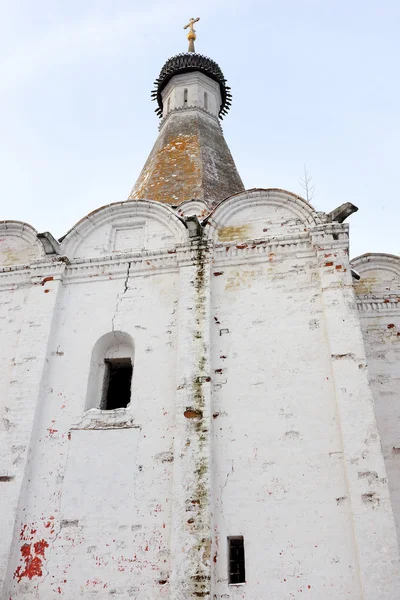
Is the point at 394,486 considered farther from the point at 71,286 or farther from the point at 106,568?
the point at 71,286

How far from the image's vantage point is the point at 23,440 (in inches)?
248

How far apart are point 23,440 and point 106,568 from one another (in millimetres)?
1845

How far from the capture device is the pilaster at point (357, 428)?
489cm

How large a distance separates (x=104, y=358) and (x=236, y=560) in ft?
10.5

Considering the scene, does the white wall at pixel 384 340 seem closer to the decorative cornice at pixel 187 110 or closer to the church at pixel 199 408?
the church at pixel 199 408

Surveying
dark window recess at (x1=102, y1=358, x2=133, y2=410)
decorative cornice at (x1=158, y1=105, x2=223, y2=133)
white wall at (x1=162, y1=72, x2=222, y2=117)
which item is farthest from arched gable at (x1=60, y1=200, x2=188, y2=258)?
white wall at (x1=162, y1=72, x2=222, y2=117)

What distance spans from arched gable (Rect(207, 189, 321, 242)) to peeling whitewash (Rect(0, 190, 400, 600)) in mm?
26

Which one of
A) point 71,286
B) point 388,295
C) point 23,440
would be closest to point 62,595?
point 23,440

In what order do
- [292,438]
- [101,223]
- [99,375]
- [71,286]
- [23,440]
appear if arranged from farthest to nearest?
[101,223] → [71,286] → [99,375] → [23,440] → [292,438]

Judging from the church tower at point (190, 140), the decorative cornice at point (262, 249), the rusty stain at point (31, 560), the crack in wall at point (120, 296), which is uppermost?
the church tower at point (190, 140)

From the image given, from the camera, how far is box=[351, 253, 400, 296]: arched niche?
8.55m

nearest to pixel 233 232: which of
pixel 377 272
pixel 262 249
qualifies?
pixel 262 249

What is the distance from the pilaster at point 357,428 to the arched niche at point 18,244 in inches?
177

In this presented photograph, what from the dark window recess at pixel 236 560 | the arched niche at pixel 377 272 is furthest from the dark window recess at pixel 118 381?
the arched niche at pixel 377 272
